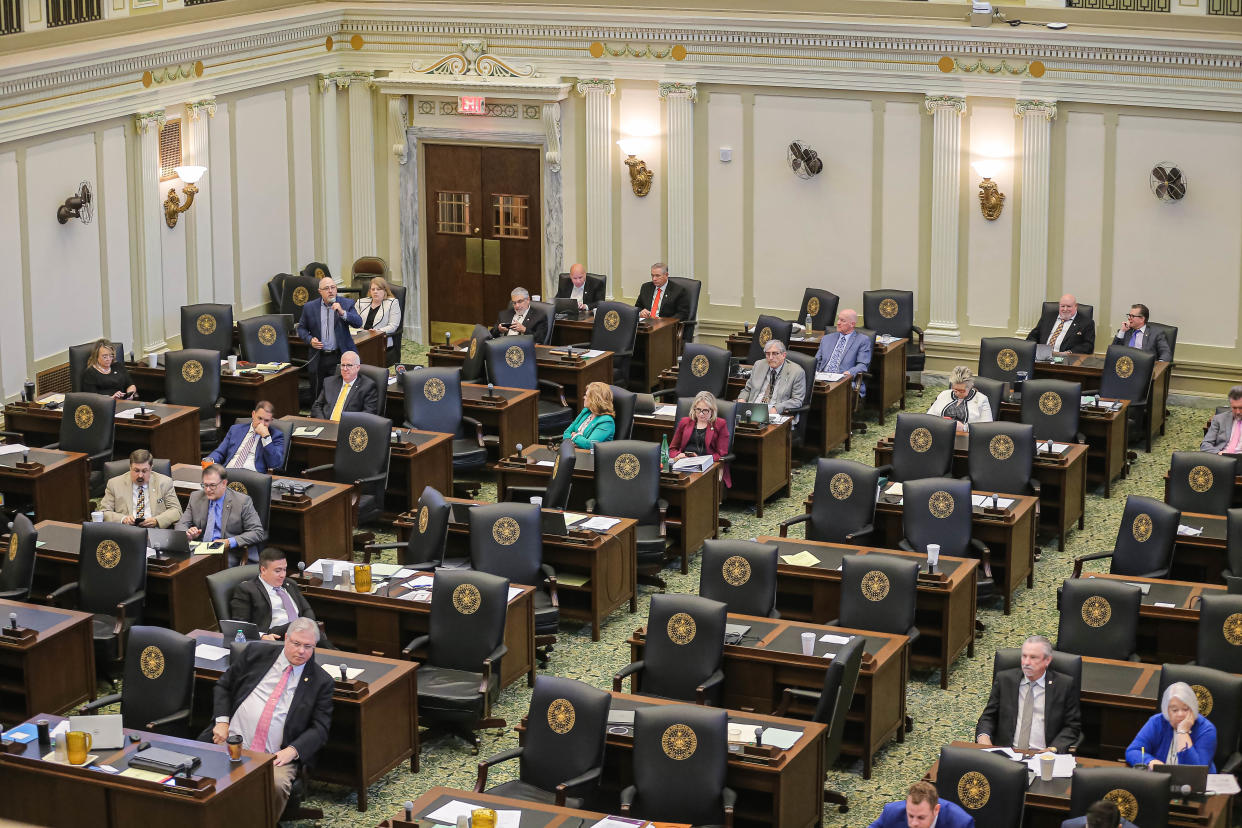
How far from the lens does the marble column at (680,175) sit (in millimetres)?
17016

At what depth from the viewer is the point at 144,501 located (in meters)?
11.3

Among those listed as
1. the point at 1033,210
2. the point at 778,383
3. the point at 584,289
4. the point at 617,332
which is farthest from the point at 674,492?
the point at 1033,210

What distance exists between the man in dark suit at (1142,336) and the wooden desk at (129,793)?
891 cm

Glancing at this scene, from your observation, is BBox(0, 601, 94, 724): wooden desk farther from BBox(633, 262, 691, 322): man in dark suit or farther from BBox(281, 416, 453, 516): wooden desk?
BBox(633, 262, 691, 322): man in dark suit

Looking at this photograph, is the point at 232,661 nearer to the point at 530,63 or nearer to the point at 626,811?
the point at 626,811

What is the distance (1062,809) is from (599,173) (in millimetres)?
10623

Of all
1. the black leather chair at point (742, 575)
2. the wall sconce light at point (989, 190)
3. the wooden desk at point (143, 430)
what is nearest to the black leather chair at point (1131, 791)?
the black leather chair at point (742, 575)

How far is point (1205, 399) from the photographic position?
15633 mm

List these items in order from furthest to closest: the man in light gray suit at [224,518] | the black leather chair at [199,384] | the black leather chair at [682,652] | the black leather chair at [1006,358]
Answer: the black leather chair at [1006,358] < the black leather chair at [199,384] < the man in light gray suit at [224,518] < the black leather chair at [682,652]

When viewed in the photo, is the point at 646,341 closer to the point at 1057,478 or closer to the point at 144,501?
the point at 1057,478

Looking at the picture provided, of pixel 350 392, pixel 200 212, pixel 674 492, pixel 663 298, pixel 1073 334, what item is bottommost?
pixel 674 492

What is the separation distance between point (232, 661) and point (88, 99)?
727 centimetres

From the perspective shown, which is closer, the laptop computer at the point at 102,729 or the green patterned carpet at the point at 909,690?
the laptop computer at the point at 102,729

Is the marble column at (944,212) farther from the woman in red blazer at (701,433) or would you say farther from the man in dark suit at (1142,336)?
the woman in red blazer at (701,433)
